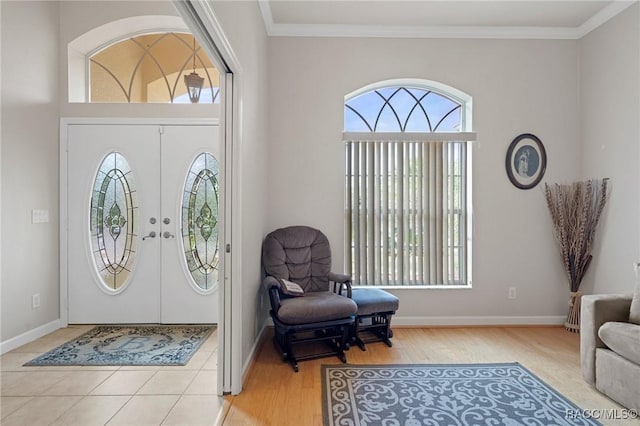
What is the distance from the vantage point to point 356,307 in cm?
284

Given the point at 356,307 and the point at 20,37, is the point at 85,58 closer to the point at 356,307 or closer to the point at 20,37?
the point at 20,37

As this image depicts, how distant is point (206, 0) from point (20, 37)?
263 cm

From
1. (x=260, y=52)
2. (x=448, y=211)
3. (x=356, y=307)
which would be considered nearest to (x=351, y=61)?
(x=260, y=52)

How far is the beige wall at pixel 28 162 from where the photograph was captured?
296 centimetres

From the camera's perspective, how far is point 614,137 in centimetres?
329

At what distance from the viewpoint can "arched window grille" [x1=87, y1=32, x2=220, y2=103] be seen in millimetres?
3715

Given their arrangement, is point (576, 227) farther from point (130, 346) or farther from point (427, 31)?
point (130, 346)

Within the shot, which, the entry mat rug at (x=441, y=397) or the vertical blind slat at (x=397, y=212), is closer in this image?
the entry mat rug at (x=441, y=397)

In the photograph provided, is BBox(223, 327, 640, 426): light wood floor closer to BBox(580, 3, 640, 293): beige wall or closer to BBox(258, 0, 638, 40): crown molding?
BBox(580, 3, 640, 293): beige wall

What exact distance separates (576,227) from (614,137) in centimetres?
91

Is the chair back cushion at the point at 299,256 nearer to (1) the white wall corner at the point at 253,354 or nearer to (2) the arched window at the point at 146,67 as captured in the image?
(1) the white wall corner at the point at 253,354

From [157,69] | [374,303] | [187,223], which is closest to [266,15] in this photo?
[157,69]

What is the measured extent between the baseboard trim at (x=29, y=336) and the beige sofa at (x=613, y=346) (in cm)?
454

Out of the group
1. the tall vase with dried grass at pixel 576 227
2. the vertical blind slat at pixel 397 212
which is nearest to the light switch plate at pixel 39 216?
the vertical blind slat at pixel 397 212
